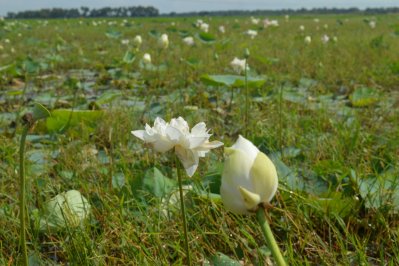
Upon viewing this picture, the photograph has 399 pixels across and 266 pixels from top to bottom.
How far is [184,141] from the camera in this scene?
904mm

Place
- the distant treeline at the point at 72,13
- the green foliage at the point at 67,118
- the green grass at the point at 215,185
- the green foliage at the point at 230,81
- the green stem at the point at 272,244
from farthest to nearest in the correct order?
the distant treeline at the point at 72,13 < the green foliage at the point at 230,81 < the green foliage at the point at 67,118 < the green grass at the point at 215,185 < the green stem at the point at 272,244

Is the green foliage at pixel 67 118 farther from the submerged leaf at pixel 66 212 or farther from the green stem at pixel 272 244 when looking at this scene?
the green stem at pixel 272 244

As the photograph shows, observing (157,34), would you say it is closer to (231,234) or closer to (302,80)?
(302,80)

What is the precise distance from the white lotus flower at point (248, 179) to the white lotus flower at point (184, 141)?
28 centimetres

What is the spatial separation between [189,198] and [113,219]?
22 cm

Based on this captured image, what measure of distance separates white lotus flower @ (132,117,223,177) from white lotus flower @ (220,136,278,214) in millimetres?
284

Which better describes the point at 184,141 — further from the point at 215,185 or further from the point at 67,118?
the point at 67,118

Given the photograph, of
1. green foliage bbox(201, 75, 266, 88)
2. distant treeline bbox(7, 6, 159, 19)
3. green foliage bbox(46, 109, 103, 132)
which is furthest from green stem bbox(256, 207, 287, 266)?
distant treeline bbox(7, 6, 159, 19)

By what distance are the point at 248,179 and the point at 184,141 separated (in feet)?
1.04

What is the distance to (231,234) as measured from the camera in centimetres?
121

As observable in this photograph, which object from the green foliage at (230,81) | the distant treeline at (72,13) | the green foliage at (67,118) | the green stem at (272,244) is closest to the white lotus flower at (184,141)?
the green stem at (272,244)

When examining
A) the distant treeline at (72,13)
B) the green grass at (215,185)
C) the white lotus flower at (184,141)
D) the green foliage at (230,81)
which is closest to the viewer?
the white lotus flower at (184,141)

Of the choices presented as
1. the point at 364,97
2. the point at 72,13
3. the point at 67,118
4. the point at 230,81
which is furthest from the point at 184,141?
the point at 72,13

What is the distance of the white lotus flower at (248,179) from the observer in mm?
599
